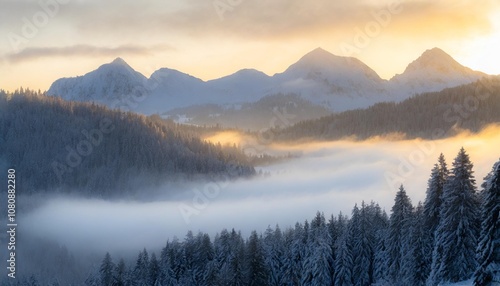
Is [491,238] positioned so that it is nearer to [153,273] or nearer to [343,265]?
[343,265]

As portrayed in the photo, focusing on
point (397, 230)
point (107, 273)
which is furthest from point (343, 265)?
point (107, 273)

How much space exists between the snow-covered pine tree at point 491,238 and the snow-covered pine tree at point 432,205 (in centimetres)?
2360

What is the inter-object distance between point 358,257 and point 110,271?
43.3 meters

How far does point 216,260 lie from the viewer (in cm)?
9981

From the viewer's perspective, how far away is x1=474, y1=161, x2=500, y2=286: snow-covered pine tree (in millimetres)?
33125

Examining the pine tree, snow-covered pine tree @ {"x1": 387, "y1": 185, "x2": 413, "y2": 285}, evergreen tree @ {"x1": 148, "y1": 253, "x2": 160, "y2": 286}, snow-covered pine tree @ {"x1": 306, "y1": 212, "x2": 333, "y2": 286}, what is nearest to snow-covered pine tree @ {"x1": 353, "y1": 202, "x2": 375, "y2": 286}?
snow-covered pine tree @ {"x1": 306, "y1": 212, "x2": 333, "y2": 286}

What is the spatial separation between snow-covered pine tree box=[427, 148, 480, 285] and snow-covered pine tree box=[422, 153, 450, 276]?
5.68 metres

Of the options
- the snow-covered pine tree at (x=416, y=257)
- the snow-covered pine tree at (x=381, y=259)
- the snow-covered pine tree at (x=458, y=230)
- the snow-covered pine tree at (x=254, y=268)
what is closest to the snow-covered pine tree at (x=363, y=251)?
the snow-covered pine tree at (x=381, y=259)

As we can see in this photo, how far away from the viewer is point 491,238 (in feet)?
109

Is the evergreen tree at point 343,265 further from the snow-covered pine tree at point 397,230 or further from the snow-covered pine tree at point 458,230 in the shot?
the snow-covered pine tree at point 458,230

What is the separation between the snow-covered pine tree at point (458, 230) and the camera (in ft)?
162

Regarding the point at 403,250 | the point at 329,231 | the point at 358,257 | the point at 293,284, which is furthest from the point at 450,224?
the point at 293,284

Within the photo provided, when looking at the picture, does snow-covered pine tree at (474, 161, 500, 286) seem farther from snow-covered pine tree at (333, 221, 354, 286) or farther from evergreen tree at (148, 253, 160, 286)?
evergreen tree at (148, 253, 160, 286)

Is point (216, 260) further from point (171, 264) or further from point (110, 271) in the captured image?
point (110, 271)
